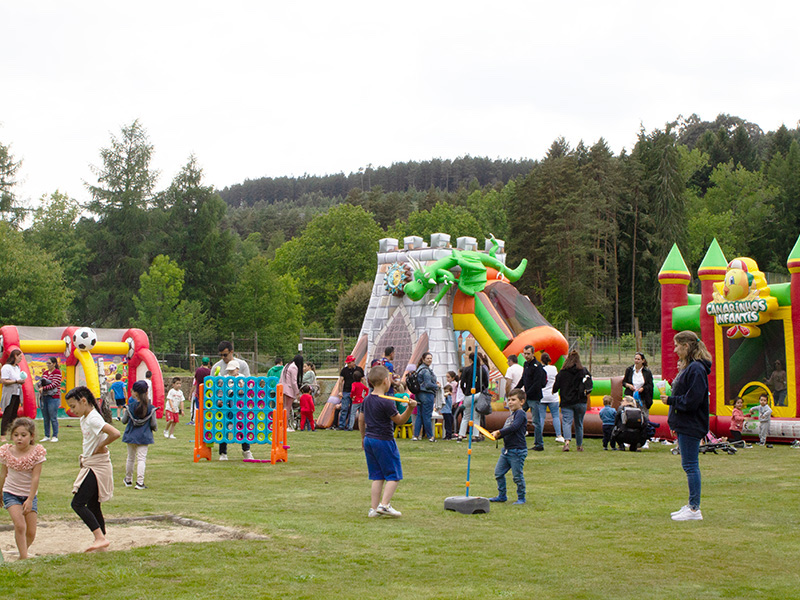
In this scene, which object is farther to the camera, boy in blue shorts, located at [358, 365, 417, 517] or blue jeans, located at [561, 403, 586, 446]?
blue jeans, located at [561, 403, 586, 446]

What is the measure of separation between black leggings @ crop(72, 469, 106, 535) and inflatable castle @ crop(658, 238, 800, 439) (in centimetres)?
1221

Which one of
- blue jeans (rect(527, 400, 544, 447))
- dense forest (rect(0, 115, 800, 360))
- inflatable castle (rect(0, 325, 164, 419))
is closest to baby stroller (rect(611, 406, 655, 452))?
blue jeans (rect(527, 400, 544, 447))

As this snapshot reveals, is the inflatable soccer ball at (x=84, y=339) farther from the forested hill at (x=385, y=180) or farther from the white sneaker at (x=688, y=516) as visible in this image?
the forested hill at (x=385, y=180)

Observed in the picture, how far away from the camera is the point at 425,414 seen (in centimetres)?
1659

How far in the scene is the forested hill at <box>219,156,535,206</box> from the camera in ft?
451

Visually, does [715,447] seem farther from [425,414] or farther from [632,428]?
[425,414]

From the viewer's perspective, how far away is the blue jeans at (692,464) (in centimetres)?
779

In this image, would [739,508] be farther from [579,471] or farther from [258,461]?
[258,461]

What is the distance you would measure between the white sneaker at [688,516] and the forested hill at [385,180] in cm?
12424

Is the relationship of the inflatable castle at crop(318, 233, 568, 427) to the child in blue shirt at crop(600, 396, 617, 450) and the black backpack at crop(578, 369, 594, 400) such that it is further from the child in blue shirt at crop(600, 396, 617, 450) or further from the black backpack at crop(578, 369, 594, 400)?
the black backpack at crop(578, 369, 594, 400)

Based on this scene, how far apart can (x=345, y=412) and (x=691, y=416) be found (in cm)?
1234

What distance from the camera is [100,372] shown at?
22328mm

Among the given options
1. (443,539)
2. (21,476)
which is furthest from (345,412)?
(21,476)

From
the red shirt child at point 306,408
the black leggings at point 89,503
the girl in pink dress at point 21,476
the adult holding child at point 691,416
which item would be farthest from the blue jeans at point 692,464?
the red shirt child at point 306,408
